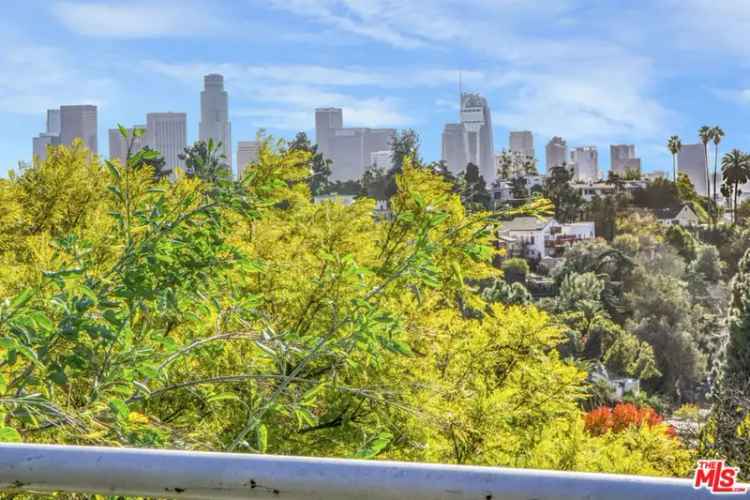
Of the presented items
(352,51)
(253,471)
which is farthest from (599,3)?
(253,471)

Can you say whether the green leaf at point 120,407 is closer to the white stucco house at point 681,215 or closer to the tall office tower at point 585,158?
the white stucco house at point 681,215

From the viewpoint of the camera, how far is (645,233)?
50.4 meters

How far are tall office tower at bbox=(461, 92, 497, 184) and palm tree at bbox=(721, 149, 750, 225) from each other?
66.2 m

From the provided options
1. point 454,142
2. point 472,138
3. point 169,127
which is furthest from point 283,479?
point 472,138

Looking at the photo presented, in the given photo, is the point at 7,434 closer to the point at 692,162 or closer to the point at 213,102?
the point at 692,162

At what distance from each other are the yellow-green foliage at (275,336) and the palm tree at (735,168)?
186 ft

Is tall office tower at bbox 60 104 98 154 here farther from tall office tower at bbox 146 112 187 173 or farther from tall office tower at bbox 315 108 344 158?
tall office tower at bbox 315 108 344 158

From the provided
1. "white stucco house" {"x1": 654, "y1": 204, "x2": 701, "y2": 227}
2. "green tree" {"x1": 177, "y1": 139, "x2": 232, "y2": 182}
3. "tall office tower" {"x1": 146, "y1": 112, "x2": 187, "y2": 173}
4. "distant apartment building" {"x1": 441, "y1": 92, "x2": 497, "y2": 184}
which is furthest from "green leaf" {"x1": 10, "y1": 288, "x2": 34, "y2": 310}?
"distant apartment building" {"x1": 441, "y1": 92, "x2": 497, "y2": 184}

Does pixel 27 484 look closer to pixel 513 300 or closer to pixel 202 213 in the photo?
pixel 202 213

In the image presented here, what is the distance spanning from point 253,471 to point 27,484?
0.93ft

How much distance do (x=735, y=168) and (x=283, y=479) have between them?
62.5 metres

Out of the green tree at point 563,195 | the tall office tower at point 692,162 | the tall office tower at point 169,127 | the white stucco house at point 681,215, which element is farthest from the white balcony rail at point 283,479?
the tall office tower at point 169,127

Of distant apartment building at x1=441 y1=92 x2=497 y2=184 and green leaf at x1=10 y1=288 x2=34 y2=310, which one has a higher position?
distant apartment building at x1=441 y1=92 x2=497 y2=184

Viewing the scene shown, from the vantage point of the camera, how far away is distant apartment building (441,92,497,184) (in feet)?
410
